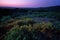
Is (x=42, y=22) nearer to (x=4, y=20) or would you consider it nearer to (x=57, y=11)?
(x=57, y=11)

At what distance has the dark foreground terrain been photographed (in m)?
1.78

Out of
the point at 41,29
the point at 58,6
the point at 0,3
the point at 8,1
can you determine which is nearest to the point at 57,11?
the point at 58,6

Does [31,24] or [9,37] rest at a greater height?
[31,24]

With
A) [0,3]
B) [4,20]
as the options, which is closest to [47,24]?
[4,20]

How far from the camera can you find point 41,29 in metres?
1.79

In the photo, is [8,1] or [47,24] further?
[8,1]

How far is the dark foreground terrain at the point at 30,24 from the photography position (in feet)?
→ 5.85

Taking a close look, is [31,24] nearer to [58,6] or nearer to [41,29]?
[41,29]

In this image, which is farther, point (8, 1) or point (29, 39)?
point (8, 1)

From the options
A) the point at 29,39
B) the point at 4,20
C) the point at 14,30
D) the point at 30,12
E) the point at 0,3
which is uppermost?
the point at 0,3

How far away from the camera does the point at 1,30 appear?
1889 millimetres

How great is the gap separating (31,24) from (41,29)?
16 cm

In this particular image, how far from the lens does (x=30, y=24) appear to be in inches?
72.6

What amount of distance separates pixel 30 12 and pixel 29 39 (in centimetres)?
40
